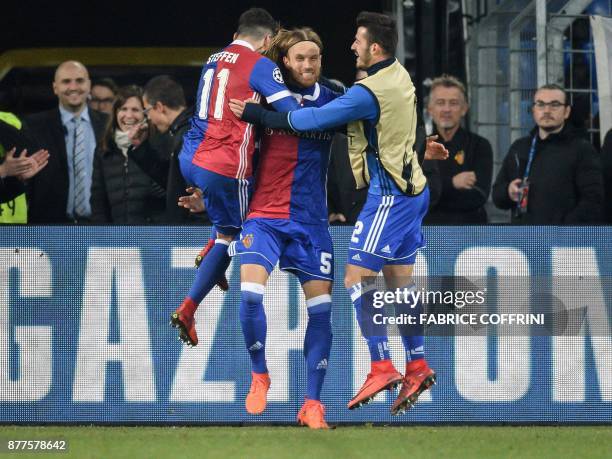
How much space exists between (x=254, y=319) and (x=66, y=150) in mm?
3042

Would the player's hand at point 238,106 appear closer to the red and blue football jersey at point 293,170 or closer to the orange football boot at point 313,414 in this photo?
the red and blue football jersey at point 293,170

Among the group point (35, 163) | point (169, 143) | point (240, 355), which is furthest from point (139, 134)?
point (240, 355)

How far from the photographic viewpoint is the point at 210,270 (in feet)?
32.2

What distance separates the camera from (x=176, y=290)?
10.8 meters

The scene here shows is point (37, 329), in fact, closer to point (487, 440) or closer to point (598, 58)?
point (487, 440)

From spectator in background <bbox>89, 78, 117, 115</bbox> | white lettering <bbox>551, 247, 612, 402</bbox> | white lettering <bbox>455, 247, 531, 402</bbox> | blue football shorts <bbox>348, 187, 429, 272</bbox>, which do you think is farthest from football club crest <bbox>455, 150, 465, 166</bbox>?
spectator in background <bbox>89, 78, 117, 115</bbox>

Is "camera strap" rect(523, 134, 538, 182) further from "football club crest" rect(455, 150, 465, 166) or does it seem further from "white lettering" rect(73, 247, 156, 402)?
"white lettering" rect(73, 247, 156, 402)

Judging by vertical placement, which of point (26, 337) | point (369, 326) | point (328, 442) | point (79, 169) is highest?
point (79, 169)

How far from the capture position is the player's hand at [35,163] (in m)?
10.9

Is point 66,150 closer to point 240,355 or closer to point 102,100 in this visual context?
point 102,100

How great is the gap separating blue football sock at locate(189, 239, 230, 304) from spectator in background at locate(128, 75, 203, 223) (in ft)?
3.37

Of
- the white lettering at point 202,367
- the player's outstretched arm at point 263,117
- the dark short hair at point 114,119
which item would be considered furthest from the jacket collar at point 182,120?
the player's outstretched arm at point 263,117

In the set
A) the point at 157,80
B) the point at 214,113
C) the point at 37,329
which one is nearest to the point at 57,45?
the point at 157,80

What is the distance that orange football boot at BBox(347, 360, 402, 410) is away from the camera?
9430mm
